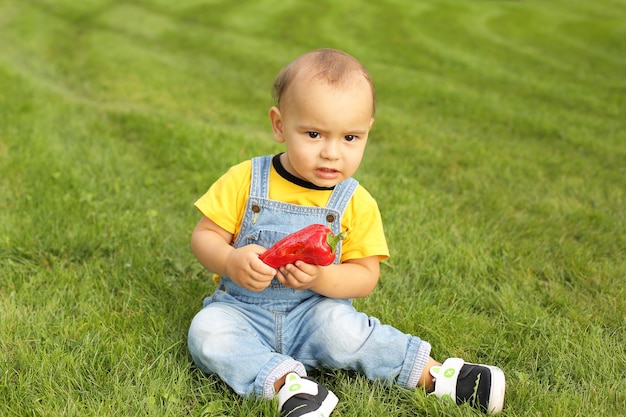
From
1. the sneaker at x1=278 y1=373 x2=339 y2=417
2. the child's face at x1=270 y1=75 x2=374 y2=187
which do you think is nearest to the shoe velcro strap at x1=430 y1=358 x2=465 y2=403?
the sneaker at x1=278 y1=373 x2=339 y2=417

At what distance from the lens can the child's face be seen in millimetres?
2266

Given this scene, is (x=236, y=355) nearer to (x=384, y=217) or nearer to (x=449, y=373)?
(x=449, y=373)

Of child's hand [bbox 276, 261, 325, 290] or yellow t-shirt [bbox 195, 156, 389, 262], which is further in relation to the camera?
yellow t-shirt [bbox 195, 156, 389, 262]

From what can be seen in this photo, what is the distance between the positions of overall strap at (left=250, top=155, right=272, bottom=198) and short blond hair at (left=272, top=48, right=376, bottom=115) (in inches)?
11.9

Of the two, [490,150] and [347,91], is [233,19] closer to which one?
[490,150]

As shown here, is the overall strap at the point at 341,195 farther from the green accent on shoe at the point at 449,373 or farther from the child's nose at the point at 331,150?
the green accent on shoe at the point at 449,373

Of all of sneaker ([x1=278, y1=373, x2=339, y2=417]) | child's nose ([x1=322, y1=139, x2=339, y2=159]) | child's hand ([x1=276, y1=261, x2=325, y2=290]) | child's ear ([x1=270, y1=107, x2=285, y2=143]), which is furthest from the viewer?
child's ear ([x1=270, y1=107, x2=285, y2=143])

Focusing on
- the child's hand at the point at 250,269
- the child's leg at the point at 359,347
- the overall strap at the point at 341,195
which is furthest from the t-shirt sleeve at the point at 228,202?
the child's leg at the point at 359,347

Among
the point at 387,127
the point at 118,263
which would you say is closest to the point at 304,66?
the point at 118,263

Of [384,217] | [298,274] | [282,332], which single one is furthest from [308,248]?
[384,217]

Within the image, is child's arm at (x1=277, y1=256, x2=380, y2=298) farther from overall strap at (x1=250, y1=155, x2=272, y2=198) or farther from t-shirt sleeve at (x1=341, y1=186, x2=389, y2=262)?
overall strap at (x1=250, y1=155, x2=272, y2=198)

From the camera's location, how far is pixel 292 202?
8.28 ft

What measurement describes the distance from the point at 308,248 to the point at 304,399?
0.50 metres

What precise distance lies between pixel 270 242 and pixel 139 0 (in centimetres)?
1754
